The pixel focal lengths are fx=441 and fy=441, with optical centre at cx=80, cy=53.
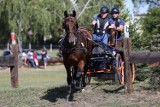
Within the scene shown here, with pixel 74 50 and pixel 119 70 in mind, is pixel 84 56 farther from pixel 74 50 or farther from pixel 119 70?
pixel 119 70

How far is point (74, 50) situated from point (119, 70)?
2.56 meters

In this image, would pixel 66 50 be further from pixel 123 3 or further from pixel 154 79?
pixel 123 3

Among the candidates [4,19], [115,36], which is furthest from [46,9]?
[115,36]

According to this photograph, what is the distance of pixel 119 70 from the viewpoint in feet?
41.5

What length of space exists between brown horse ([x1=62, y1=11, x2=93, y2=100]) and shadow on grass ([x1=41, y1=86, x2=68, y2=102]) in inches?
15.1

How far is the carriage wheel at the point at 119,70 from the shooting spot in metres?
12.5

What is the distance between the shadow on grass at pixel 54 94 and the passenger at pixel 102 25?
68.5 inches

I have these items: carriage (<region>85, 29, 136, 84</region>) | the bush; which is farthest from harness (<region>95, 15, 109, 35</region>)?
the bush

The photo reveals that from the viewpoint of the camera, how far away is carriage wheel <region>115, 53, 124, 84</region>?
40.9 feet

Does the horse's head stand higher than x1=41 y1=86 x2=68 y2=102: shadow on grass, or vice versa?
the horse's head

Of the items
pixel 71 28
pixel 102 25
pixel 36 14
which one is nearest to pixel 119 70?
pixel 102 25

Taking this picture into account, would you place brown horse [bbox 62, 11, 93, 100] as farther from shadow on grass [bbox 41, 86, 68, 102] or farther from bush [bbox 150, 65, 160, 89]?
bush [bbox 150, 65, 160, 89]

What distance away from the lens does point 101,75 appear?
12.9 meters

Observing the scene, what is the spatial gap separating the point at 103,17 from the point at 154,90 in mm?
2658
